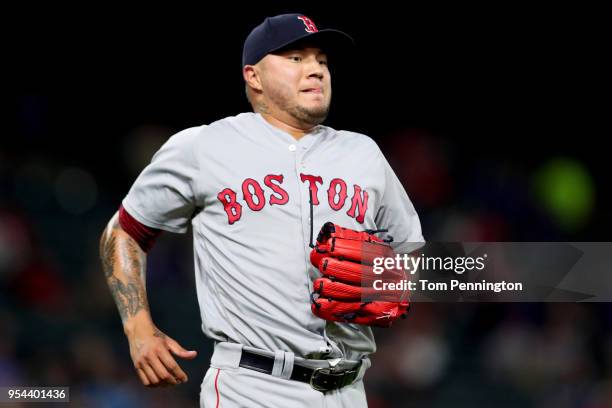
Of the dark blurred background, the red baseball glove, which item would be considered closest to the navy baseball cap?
the red baseball glove

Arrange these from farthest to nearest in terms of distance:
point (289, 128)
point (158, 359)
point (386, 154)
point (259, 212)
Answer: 1. point (386, 154)
2. point (289, 128)
3. point (259, 212)
4. point (158, 359)

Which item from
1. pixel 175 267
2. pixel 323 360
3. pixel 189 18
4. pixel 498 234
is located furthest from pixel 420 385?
pixel 189 18

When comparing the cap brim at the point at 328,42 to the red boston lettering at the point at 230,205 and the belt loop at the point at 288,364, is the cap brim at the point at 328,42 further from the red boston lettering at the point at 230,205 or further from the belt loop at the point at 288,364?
the belt loop at the point at 288,364

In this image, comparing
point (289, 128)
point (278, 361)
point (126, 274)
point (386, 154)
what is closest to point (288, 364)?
point (278, 361)

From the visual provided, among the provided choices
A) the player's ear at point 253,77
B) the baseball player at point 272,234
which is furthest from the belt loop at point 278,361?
the player's ear at point 253,77

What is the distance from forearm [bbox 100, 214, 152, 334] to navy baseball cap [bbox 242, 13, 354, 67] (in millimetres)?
672

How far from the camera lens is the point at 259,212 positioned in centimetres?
241

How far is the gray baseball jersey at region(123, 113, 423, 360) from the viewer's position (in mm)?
2352

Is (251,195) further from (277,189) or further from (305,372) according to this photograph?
(305,372)

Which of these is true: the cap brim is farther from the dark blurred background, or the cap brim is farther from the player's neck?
the dark blurred background

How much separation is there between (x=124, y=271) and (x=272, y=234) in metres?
0.46

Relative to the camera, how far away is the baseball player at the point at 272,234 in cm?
232

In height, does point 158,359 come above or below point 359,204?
below

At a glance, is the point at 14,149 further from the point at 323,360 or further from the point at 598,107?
the point at 598,107
